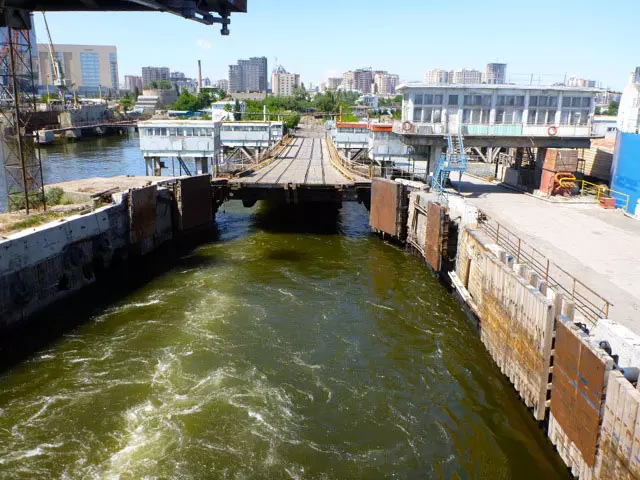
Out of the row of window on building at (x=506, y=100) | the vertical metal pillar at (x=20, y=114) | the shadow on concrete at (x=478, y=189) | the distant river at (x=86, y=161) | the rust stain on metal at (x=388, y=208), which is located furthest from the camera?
the distant river at (x=86, y=161)

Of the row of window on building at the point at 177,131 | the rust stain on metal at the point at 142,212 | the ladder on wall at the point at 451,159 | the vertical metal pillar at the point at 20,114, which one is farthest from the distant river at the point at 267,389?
the row of window on building at the point at 177,131

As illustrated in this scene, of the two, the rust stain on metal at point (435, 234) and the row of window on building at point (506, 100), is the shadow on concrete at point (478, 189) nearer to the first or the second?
the row of window on building at point (506, 100)

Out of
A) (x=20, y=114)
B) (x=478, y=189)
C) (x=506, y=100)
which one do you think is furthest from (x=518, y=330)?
(x=20, y=114)

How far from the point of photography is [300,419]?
15.7 m

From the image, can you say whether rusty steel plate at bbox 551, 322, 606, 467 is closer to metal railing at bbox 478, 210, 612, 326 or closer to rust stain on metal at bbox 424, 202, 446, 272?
metal railing at bbox 478, 210, 612, 326

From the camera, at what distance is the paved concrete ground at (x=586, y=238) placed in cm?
1745

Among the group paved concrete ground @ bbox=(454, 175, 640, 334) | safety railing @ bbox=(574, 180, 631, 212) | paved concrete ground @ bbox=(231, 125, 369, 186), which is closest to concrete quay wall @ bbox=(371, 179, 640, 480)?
paved concrete ground @ bbox=(454, 175, 640, 334)

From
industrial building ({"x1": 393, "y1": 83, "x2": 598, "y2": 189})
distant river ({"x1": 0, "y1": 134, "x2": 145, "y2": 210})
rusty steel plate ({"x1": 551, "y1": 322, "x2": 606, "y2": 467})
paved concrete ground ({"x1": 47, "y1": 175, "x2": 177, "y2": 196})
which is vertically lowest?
distant river ({"x1": 0, "y1": 134, "x2": 145, "y2": 210})

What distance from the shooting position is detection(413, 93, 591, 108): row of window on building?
122ft

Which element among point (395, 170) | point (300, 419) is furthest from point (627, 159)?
point (300, 419)

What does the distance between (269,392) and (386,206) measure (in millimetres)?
19833

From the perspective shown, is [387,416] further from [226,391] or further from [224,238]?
[224,238]

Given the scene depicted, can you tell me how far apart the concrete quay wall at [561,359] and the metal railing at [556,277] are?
0.40m

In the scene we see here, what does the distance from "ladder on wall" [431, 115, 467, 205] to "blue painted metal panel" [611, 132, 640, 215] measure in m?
9.07
